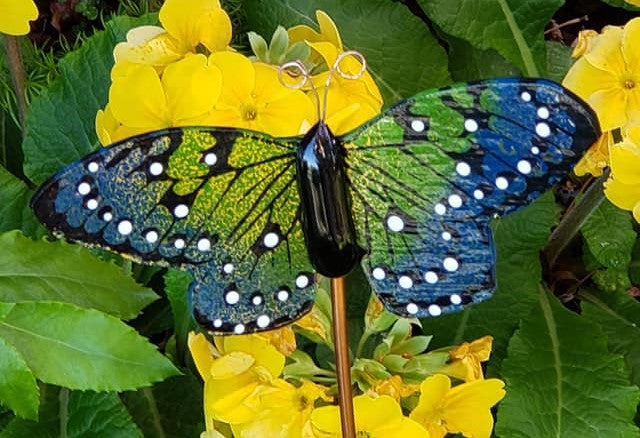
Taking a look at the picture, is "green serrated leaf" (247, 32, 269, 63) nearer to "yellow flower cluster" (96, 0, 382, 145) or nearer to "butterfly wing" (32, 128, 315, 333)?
"yellow flower cluster" (96, 0, 382, 145)

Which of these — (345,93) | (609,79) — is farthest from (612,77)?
(345,93)

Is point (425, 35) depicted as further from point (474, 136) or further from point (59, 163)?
point (474, 136)

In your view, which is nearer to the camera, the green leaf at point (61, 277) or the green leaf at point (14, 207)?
the green leaf at point (61, 277)

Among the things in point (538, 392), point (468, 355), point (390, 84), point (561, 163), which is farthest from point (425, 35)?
point (561, 163)

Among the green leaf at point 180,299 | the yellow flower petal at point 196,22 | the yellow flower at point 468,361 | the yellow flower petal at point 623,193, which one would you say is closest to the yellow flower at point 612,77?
the yellow flower petal at point 623,193

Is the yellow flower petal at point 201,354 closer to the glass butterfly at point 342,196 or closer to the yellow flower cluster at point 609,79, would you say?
the glass butterfly at point 342,196

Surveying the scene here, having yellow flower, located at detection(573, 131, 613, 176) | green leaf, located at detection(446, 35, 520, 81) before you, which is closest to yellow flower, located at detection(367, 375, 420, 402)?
yellow flower, located at detection(573, 131, 613, 176)
